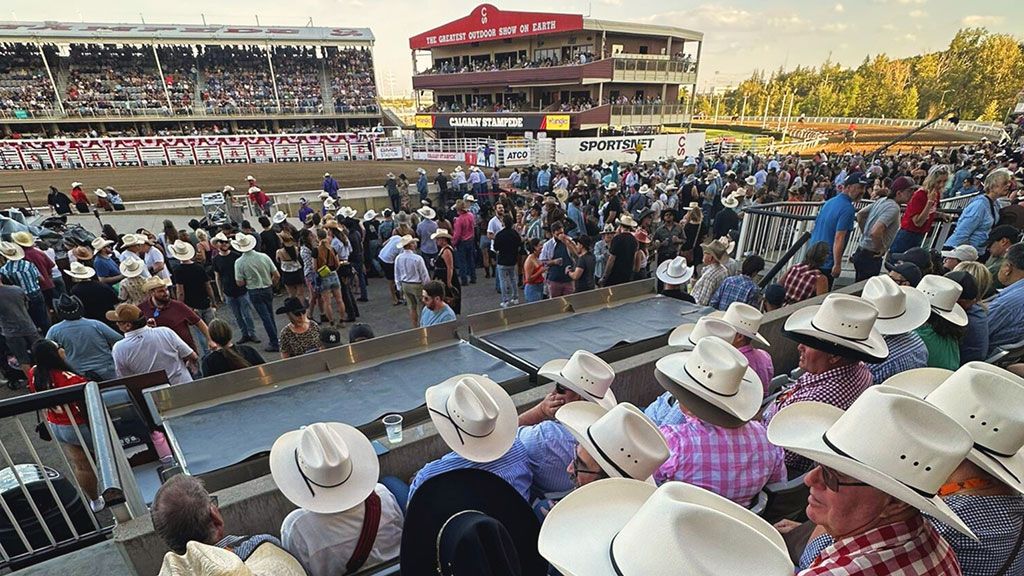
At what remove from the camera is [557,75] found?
37.3 meters

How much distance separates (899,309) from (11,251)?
10663mm

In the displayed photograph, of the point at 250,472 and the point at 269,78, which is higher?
the point at 269,78

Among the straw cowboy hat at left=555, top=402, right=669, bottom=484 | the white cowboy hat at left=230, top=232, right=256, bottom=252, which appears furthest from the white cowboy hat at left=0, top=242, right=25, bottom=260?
the straw cowboy hat at left=555, top=402, right=669, bottom=484

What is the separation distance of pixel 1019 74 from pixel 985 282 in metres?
83.9

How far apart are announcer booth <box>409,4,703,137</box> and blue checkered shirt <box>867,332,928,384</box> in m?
33.0

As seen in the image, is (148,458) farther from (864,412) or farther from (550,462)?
(864,412)

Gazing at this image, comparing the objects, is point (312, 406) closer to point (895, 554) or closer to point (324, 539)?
point (324, 539)

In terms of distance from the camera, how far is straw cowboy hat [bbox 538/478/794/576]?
116cm

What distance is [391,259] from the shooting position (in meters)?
8.61

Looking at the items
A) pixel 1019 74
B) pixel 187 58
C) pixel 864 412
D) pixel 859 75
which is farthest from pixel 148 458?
pixel 859 75

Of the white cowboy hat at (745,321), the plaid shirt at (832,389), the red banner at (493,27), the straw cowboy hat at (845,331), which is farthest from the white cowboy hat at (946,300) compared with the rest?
the red banner at (493,27)

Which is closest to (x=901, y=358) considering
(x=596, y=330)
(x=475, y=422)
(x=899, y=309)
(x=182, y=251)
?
(x=899, y=309)

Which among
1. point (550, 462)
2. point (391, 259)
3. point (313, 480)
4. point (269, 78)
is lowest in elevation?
point (391, 259)

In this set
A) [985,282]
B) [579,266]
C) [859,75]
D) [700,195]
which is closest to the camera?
[985,282]
